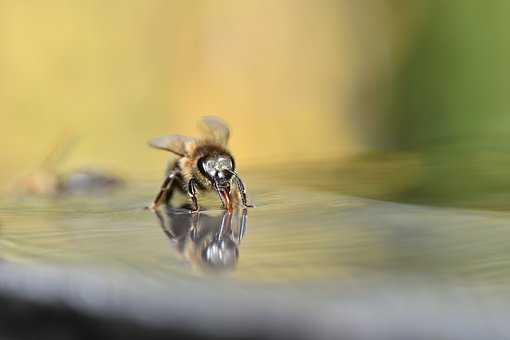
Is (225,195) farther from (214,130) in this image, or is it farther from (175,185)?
(214,130)

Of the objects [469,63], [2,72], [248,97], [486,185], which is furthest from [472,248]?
[2,72]

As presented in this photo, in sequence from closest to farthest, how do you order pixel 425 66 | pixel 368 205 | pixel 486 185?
pixel 368 205, pixel 486 185, pixel 425 66

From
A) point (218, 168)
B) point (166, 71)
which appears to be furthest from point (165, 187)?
point (166, 71)

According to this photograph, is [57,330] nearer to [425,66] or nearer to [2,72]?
[425,66]

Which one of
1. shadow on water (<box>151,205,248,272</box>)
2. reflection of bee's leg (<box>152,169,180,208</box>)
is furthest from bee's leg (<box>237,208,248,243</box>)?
reflection of bee's leg (<box>152,169,180,208</box>)

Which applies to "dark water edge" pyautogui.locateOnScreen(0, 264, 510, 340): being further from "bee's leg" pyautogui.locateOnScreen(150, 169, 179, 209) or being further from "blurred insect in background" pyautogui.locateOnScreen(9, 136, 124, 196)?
"blurred insect in background" pyautogui.locateOnScreen(9, 136, 124, 196)
